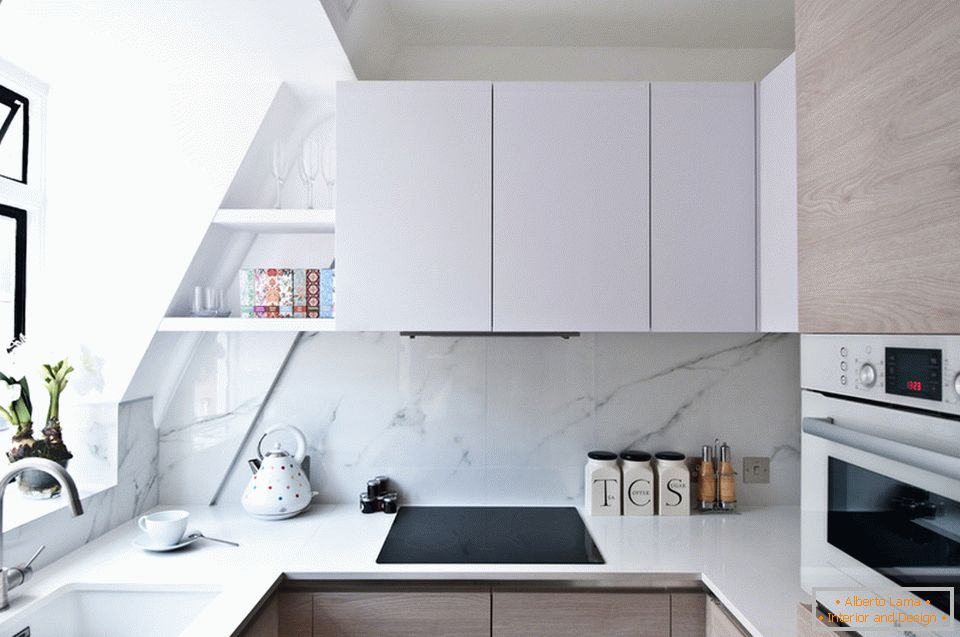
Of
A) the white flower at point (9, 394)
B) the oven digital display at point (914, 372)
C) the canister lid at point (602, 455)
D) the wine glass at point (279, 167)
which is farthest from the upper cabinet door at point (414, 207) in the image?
the oven digital display at point (914, 372)

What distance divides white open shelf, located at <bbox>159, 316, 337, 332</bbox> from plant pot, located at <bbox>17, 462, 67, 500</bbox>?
1.63ft

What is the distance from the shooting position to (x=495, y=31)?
7.07 ft

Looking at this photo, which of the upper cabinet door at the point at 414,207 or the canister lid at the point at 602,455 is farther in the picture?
the canister lid at the point at 602,455

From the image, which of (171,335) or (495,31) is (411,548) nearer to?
(171,335)

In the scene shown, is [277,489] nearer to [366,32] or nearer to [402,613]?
[402,613]

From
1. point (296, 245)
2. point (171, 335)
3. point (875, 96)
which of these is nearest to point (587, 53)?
point (296, 245)

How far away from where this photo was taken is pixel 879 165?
0.92 metres

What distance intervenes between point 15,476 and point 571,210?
62.8 inches

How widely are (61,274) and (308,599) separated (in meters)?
1.31

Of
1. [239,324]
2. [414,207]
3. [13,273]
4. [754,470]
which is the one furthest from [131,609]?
[754,470]

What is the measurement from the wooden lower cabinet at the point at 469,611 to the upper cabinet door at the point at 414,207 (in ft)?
2.46

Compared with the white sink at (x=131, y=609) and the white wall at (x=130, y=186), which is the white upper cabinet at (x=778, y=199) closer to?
the white wall at (x=130, y=186)

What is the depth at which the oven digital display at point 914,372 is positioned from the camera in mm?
806

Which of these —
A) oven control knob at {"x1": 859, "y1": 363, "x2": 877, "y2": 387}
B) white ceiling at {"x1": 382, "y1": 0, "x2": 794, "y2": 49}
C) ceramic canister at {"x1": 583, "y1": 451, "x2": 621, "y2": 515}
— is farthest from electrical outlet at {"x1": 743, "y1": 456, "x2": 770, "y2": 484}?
white ceiling at {"x1": 382, "y1": 0, "x2": 794, "y2": 49}
